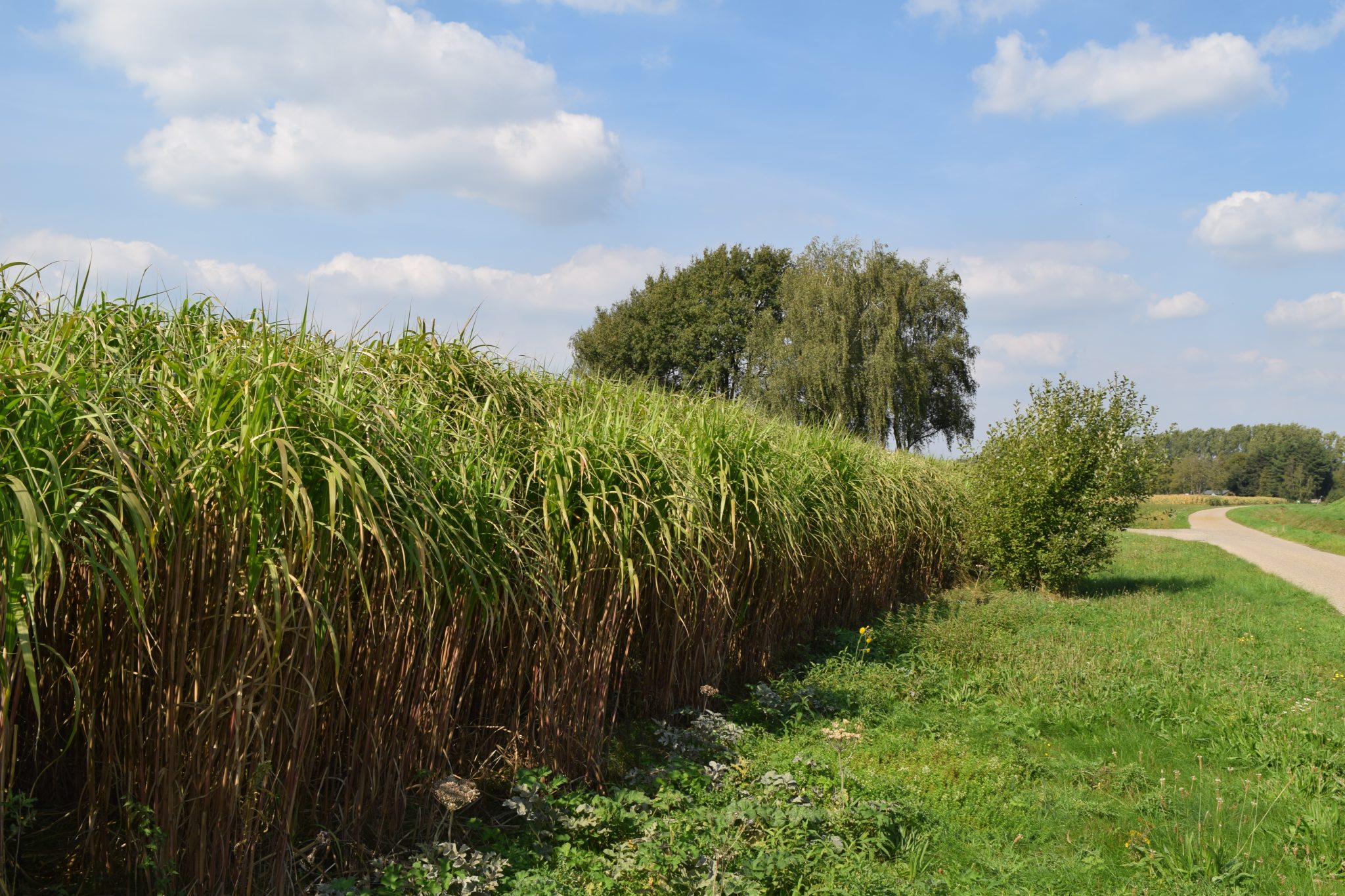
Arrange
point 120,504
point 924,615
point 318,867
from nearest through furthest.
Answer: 1. point 120,504
2. point 318,867
3. point 924,615

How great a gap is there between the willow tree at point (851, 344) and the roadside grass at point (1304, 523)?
1055 cm

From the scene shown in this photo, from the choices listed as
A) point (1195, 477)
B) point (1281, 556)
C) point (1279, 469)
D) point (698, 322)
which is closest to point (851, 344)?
point (698, 322)

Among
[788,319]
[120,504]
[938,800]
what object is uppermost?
[788,319]

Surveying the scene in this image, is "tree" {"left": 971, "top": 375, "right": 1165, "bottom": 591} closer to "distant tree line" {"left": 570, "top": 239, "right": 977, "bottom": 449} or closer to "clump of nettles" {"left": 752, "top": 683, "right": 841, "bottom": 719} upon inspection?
"clump of nettles" {"left": 752, "top": 683, "right": 841, "bottom": 719}

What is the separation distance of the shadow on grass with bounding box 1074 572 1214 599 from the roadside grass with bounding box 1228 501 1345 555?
29.5 feet

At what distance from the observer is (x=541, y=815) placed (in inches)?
134

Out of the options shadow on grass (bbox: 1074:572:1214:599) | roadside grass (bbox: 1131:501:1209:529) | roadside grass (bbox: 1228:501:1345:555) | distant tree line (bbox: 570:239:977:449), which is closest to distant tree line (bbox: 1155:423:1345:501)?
roadside grass (bbox: 1131:501:1209:529)

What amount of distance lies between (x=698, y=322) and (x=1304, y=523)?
21.3 metres

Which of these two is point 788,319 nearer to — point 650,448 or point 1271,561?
point 1271,561

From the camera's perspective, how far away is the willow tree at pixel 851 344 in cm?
2731

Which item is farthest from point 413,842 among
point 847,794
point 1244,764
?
point 1244,764

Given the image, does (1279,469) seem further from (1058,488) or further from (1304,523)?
(1058,488)

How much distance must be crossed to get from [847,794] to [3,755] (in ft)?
10.1

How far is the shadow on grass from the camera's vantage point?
1082 cm
